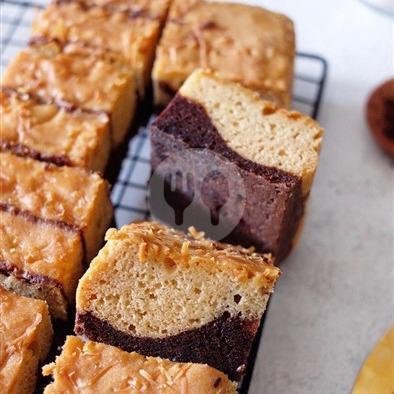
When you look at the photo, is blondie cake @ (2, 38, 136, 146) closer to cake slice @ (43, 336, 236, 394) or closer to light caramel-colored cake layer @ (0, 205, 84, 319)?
light caramel-colored cake layer @ (0, 205, 84, 319)

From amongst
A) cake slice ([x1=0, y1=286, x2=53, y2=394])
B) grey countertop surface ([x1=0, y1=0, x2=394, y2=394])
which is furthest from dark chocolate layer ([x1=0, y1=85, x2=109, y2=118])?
cake slice ([x1=0, y1=286, x2=53, y2=394])

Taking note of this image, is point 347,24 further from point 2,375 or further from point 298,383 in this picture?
point 2,375

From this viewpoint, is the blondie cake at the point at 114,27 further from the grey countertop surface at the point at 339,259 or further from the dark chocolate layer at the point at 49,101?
the grey countertop surface at the point at 339,259

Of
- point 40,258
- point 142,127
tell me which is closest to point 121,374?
point 40,258

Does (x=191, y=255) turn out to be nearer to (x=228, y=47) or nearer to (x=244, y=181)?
(x=244, y=181)

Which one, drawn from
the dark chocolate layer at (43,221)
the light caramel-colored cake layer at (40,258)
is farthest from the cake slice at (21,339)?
the dark chocolate layer at (43,221)
